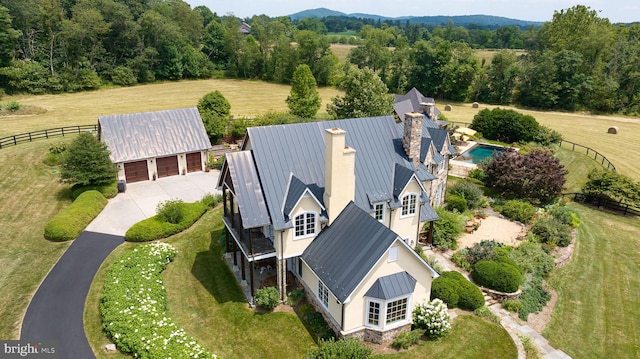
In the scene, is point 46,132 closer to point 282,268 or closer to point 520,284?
point 282,268

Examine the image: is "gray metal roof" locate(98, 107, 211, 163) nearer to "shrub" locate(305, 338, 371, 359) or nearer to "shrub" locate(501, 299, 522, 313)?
"shrub" locate(305, 338, 371, 359)

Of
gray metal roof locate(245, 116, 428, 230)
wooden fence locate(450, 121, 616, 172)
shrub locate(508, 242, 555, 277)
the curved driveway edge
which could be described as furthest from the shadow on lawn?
wooden fence locate(450, 121, 616, 172)

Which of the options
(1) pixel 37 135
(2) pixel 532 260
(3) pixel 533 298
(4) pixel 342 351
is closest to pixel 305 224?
(4) pixel 342 351

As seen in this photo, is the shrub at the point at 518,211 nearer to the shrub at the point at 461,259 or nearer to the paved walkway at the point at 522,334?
the shrub at the point at 461,259

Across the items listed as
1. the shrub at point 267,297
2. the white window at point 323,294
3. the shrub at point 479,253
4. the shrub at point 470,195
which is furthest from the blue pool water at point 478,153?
the shrub at point 267,297

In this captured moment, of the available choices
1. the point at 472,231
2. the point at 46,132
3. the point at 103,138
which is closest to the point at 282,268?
the point at 472,231

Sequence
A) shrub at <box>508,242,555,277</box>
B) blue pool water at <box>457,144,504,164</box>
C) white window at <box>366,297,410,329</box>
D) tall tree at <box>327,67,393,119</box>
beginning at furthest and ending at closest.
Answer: blue pool water at <box>457,144,504,164</box>, tall tree at <box>327,67,393,119</box>, shrub at <box>508,242,555,277</box>, white window at <box>366,297,410,329</box>
